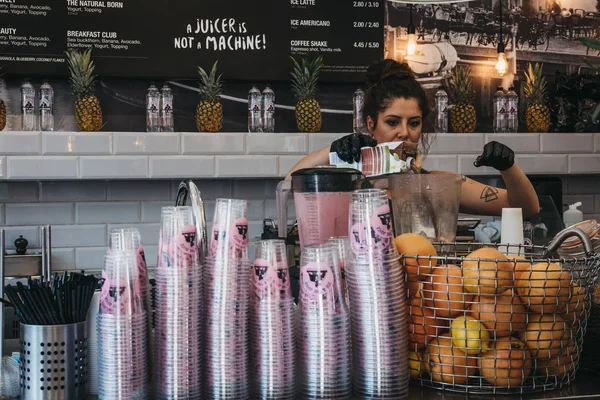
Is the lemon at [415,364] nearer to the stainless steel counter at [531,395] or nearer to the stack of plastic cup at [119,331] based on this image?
the stainless steel counter at [531,395]

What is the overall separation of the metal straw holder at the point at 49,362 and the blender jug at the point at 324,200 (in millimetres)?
501

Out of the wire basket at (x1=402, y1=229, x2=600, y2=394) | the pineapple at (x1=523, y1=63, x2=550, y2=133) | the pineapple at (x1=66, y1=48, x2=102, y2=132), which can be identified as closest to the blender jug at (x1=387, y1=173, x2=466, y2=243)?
the wire basket at (x1=402, y1=229, x2=600, y2=394)

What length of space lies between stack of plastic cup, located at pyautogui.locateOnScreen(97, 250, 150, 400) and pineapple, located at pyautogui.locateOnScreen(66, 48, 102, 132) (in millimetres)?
2330

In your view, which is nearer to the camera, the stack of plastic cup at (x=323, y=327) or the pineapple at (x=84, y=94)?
the stack of plastic cup at (x=323, y=327)

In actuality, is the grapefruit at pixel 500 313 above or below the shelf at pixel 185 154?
below

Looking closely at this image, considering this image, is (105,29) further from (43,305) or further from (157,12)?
(43,305)

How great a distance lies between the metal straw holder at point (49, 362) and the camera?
1178 millimetres

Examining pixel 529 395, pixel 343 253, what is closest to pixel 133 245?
pixel 343 253

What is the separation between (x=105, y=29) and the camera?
347 cm

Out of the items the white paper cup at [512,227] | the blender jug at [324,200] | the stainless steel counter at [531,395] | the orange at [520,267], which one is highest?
the blender jug at [324,200]

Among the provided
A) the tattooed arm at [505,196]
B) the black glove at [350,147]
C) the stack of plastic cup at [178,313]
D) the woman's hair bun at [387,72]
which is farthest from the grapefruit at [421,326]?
the woman's hair bun at [387,72]

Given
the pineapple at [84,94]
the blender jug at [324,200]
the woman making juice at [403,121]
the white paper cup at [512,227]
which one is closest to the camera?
the blender jug at [324,200]

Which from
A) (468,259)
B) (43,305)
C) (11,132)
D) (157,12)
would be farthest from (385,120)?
(43,305)

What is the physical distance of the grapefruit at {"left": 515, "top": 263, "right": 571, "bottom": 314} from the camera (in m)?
1.21
